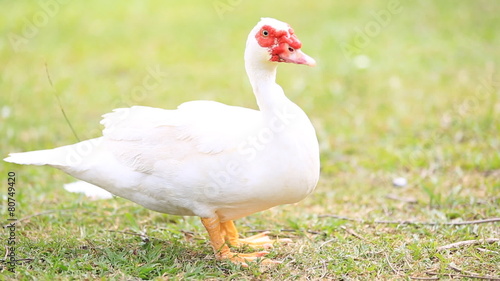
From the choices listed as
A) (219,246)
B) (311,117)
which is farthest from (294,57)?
(311,117)

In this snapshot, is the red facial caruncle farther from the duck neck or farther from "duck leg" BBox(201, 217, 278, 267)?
"duck leg" BBox(201, 217, 278, 267)

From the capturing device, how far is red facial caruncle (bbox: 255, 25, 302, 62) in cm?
352

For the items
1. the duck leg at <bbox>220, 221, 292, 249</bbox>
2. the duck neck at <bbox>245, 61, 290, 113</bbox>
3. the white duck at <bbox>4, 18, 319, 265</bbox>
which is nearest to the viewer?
the white duck at <bbox>4, 18, 319, 265</bbox>

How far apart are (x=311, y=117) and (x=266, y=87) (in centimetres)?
329

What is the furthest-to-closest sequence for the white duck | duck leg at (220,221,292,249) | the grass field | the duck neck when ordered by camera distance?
duck leg at (220,221,292,249) → the grass field → the duck neck → the white duck

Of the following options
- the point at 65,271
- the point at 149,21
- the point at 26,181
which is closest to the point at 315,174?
the point at 65,271

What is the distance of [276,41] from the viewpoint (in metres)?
3.53

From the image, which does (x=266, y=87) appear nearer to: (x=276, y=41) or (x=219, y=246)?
(x=276, y=41)

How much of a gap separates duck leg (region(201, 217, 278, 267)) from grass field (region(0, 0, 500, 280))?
9cm

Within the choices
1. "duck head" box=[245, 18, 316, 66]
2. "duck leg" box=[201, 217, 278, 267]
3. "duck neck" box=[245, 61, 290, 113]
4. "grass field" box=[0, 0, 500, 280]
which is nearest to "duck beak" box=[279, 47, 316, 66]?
"duck head" box=[245, 18, 316, 66]

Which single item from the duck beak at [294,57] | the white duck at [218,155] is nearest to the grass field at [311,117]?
the white duck at [218,155]

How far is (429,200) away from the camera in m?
4.88

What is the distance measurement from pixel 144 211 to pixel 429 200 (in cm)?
217

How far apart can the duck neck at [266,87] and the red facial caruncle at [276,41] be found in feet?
0.43
